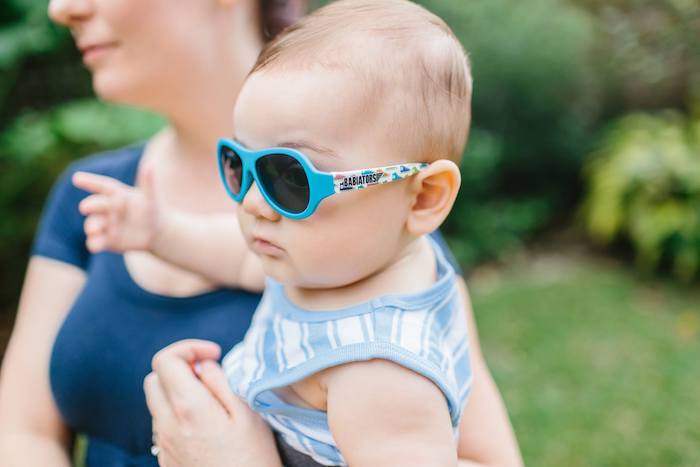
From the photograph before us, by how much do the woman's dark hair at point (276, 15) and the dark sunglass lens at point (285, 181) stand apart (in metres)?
0.97

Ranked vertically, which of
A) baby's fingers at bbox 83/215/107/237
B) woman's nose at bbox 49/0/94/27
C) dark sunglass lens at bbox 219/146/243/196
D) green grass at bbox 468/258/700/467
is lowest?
green grass at bbox 468/258/700/467

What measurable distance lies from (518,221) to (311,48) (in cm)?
648

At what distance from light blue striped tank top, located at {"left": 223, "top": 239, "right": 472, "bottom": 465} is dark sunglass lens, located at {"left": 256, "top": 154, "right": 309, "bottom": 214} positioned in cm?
24

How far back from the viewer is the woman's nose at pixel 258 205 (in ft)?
4.93

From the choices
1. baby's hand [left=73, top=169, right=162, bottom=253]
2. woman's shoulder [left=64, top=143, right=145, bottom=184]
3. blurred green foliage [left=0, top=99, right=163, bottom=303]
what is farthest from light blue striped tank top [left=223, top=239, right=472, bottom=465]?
blurred green foliage [left=0, top=99, right=163, bottom=303]

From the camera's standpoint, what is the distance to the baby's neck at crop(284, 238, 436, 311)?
1.57 m

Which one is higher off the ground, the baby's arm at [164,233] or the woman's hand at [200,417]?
the baby's arm at [164,233]

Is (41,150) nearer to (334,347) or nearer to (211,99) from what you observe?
(211,99)

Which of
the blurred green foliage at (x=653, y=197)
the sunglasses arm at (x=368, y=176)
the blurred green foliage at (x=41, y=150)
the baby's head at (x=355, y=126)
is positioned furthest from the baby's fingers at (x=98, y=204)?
the blurred green foliage at (x=653, y=197)

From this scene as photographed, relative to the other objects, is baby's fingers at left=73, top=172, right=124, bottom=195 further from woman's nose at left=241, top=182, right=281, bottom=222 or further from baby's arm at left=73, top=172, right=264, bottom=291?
woman's nose at left=241, top=182, right=281, bottom=222

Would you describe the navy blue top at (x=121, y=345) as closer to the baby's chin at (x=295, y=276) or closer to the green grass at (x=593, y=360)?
the baby's chin at (x=295, y=276)

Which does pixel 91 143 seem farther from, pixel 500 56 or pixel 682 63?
pixel 682 63

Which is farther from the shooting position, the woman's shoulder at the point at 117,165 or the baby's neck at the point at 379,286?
the woman's shoulder at the point at 117,165

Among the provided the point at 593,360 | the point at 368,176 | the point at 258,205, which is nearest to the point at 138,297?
the point at 258,205
